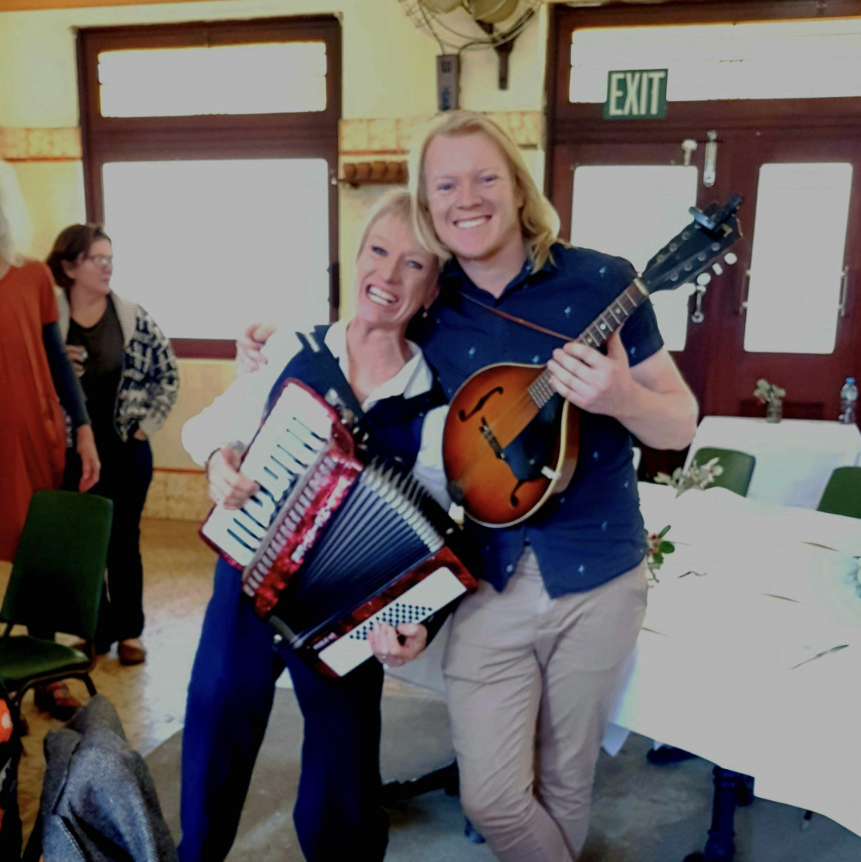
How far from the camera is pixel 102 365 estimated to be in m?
2.82

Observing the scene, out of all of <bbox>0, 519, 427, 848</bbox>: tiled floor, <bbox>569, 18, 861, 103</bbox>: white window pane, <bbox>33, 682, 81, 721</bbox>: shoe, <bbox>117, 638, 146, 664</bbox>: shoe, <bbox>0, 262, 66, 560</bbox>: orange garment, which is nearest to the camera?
Answer: <bbox>0, 262, 66, 560</bbox>: orange garment

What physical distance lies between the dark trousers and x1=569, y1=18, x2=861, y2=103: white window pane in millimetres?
2799

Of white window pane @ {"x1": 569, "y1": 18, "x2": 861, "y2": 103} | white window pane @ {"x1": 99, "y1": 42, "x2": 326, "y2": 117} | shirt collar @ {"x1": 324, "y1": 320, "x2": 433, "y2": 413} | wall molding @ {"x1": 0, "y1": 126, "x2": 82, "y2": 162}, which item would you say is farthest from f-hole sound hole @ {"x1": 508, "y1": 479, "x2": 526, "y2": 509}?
wall molding @ {"x1": 0, "y1": 126, "x2": 82, "y2": 162}

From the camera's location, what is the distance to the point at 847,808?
134cm

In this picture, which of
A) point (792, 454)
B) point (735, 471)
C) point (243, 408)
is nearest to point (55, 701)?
point (243, 408)

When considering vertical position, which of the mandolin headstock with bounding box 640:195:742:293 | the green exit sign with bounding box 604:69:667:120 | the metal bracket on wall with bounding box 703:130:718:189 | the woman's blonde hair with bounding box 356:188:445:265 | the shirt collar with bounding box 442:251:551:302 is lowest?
the shirt collar with bounding box 442:251:551:302

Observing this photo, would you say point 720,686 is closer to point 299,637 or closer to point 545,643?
point 545,643

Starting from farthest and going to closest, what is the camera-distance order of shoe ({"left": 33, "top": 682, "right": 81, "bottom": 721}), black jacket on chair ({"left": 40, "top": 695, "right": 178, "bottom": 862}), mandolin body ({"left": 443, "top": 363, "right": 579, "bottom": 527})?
shoe ({"left": 33, "top": 682, "right": 81, "bottom": 721})
mandolin body ({"left": 443, "top": 363, "right": 579, "bottom": 527})
black jacket on chair ({"left": 40, "top": 695, "right": 178, "bottom": 862})

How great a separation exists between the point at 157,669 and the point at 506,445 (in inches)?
82.3

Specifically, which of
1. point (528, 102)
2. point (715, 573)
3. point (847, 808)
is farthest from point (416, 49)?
point (847, 808)

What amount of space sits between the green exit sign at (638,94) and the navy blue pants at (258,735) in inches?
133

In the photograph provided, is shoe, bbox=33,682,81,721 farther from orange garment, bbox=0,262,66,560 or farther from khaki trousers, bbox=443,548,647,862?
khaki trousers, bbox=443,548,647,862

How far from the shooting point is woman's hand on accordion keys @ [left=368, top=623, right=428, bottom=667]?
4.56ft

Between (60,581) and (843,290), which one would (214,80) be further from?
(843,290)
